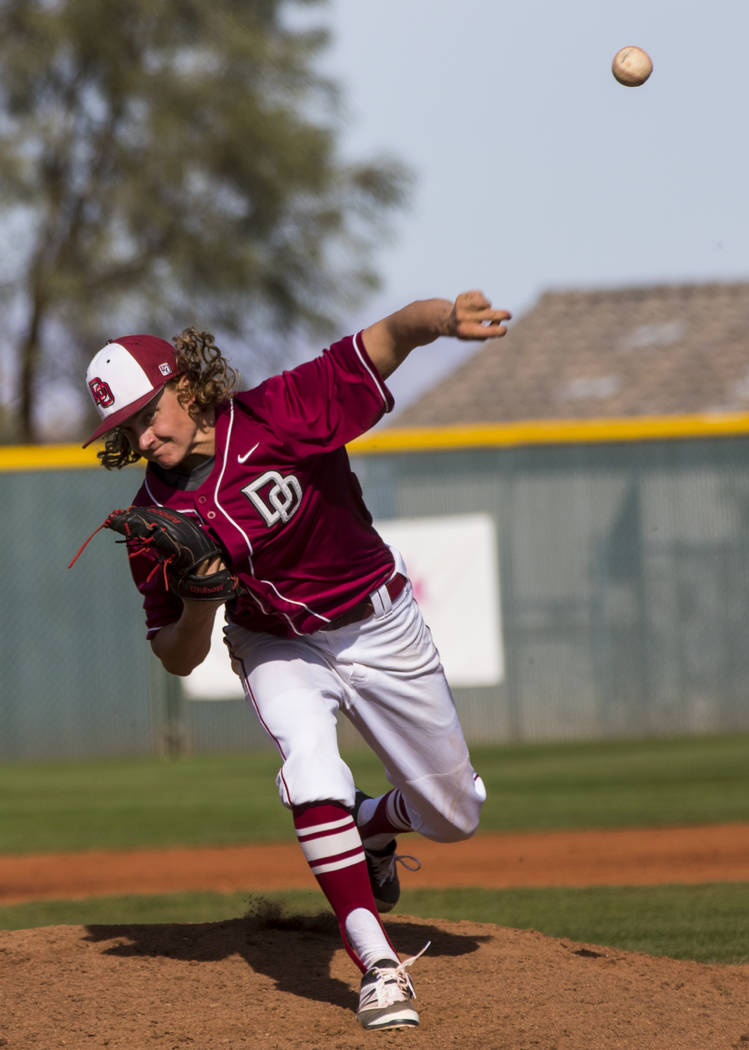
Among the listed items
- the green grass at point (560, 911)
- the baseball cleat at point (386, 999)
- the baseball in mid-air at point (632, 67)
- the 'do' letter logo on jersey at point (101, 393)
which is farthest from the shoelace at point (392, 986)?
the baseball in mid-air at point (632, 67)

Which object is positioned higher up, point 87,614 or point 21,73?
point 21,73

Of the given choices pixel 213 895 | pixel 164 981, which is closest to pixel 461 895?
pixel 213 895

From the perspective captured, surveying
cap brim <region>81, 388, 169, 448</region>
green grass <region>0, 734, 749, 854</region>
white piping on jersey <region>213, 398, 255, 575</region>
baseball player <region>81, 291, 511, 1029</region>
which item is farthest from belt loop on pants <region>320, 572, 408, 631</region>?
green grass <region>0, 734, 749, 854</region>

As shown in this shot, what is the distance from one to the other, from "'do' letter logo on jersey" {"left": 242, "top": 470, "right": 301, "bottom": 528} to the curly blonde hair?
253 mm

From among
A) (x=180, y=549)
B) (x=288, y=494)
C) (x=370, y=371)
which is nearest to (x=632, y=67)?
(x=370, y=371)

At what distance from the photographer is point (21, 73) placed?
1970cm

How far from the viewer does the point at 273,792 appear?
32.1ft

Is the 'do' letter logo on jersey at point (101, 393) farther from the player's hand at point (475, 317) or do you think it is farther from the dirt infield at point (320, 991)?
the dirt infield at point (320, 991)

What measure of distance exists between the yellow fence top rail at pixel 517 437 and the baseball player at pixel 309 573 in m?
8.16

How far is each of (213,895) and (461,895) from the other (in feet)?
3.48

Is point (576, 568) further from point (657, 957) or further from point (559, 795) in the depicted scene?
point (657, 957)

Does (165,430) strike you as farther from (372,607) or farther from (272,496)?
(372,607)

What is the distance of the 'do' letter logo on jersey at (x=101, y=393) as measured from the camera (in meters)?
3.59

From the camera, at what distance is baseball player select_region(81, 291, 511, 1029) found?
3.50m
